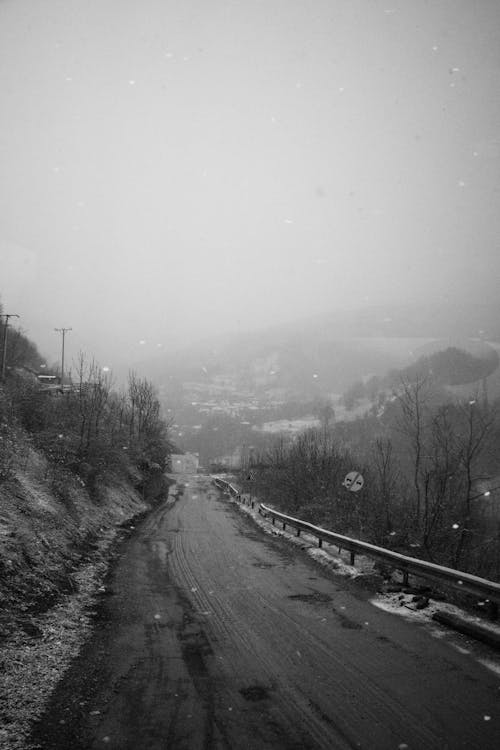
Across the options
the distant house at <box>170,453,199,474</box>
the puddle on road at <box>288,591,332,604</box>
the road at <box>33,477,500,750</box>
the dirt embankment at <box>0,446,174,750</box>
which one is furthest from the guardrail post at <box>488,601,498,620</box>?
the distant house at <box>170,453,199,474</box>

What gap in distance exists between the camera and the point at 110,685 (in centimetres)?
487

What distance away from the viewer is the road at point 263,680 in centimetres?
395

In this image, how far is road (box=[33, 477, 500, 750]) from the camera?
3949 mm

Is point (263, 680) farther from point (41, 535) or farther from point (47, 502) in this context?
point (47, 502)

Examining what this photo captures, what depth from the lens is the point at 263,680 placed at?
496 centimetres

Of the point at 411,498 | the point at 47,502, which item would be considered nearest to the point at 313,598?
the point at 47,502

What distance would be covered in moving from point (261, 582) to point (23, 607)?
15.8 ft

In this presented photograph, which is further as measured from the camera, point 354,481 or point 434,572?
point 354,481

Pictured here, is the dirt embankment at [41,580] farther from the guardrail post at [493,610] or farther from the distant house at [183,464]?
the distant house at [183,464]

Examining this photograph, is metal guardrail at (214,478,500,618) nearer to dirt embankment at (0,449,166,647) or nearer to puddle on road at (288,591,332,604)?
puddle on road at (288,591,332,604)

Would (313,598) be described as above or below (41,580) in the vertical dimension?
below

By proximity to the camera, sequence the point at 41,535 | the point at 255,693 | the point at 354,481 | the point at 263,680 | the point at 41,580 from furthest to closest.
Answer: the point at 354,481, the point at 41,535, the point at 41,580, the point at 263,680, the point at 255,693

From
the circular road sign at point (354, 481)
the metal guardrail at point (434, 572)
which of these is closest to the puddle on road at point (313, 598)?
the metal guardrail at point (434, 572)

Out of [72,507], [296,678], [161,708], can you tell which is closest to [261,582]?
[296,678]
